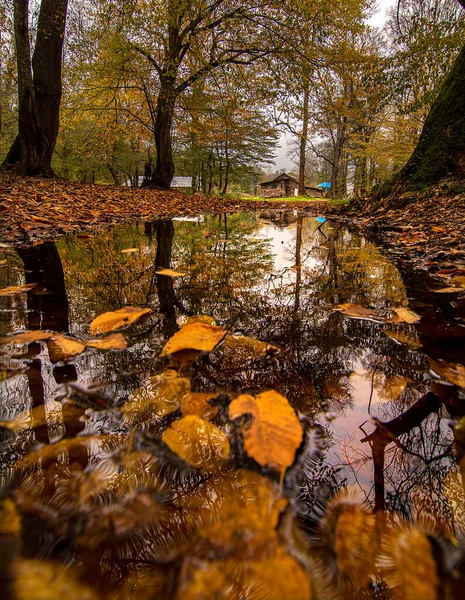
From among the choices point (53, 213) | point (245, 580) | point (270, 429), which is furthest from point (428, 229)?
point (53, 213)

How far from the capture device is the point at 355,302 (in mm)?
1372

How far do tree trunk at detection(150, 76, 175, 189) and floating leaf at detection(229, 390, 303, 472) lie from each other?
9.96m

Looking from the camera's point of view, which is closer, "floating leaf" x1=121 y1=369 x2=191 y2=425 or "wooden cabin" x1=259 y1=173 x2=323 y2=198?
"floating leaf" x1=121 y1=369 x2=191 y2=425

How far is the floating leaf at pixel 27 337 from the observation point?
3.04 feet

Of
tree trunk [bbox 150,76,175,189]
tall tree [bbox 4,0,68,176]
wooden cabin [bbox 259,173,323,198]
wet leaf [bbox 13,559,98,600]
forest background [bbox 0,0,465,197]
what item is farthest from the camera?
wooden cabin [bbox 259,173,323,198]

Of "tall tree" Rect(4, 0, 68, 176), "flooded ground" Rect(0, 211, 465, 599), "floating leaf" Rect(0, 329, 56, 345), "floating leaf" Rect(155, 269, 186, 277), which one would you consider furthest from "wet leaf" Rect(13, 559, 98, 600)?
"tall tree" Rect(4, 0, 68, 176)

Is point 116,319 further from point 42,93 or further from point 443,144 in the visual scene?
point 42,93

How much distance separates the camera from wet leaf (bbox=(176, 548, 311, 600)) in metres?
0.36

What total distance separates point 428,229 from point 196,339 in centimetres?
288

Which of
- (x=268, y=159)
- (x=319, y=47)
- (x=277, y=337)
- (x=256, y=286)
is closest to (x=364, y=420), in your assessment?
(x=277, y=337)

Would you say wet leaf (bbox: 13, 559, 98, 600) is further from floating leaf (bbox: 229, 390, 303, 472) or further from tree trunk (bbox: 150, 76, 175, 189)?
tree trunk (bbox: 150, 76, 175, 189)

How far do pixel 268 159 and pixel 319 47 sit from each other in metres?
26.1

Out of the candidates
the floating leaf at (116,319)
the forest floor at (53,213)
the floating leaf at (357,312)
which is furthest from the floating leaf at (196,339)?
the forest floor at (53,213)

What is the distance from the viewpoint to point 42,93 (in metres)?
7.12
